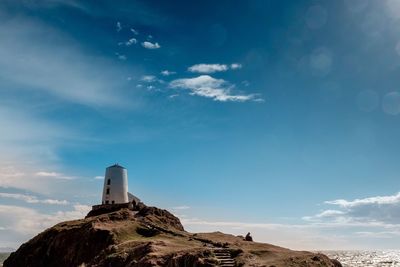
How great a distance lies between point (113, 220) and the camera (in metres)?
56.2

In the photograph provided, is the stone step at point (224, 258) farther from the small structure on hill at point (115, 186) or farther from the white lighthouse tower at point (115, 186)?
the white lighthouse tower at point (115, 186)

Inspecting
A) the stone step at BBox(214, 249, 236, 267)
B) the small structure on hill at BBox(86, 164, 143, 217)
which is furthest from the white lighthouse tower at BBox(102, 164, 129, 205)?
the stone step at BBox(214, 249, 236, 267)

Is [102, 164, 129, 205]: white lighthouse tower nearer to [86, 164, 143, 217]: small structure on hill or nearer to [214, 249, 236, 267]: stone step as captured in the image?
[86, 164, 143, 217]: small structure on hill

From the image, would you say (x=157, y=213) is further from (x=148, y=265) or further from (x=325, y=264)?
(x=325, y=264)

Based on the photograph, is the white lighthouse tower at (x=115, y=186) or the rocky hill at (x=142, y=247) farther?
the white lighthouse tower at (x=115, y=186)

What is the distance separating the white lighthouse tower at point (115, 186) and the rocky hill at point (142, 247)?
11486 millimetres

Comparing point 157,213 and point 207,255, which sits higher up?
point 157,213

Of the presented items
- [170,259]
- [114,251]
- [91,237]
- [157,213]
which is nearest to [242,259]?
[170,259]

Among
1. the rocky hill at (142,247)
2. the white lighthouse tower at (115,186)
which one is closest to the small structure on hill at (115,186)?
the white lighthouse tower at (115,186)

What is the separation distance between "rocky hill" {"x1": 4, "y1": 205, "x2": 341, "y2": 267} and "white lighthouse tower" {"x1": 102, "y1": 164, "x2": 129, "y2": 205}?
37.7 feet

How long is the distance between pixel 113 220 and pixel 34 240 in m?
14.3

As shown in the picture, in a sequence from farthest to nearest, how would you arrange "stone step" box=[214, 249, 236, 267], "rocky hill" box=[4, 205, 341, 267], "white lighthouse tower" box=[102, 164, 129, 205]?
"white lighthouse tower" box=[102, 164, 129, 205] → "rocky hill" box=[4, 205, 341, 267] → "stone step" box=[214, 249, 236, 267]

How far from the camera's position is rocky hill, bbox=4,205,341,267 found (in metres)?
34.5

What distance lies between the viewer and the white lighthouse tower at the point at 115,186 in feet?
249
